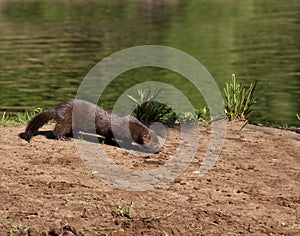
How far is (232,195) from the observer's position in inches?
248

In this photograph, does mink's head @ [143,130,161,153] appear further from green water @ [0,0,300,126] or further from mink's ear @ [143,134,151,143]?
green water @ [0,0,300,126]

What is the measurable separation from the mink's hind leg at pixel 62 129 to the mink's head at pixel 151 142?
94 centimetres

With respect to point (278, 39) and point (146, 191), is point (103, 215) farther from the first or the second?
point (278, 39)

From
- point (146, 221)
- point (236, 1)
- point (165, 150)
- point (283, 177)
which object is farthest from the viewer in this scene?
point (236, 1)

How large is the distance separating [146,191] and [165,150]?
134 cm

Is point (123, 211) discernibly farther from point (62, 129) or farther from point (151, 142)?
point (62, 129)

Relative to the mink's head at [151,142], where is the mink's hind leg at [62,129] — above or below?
above

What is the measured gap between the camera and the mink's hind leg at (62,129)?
7812mm

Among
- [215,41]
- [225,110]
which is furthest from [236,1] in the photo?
[225,110]

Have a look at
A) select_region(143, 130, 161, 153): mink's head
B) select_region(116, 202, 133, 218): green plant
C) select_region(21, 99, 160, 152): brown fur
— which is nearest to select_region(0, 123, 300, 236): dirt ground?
select_region(116, 202, 133, 218): green plant

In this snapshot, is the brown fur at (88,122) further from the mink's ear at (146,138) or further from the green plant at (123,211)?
the green plant at (123,211)

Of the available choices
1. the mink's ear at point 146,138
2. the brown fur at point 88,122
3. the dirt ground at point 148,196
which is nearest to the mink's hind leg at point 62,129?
the brown fur at point 88,122

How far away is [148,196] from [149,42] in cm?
2619

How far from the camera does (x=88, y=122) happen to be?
8.12 metres
